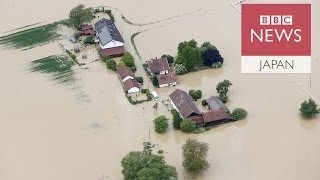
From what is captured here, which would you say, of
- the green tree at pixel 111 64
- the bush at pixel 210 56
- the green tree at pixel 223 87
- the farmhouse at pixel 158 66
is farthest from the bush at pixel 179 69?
the green tree at pixel 111 64

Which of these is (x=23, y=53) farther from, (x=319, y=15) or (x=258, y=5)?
(x=319, y=15)

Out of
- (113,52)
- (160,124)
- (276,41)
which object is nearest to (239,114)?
(160,124)

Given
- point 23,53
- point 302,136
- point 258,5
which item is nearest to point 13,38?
point 23,53

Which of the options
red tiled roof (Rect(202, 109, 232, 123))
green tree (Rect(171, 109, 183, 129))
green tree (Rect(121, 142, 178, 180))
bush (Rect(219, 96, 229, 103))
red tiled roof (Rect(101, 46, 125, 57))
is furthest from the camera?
red tiled roof (Rect(101, 46, 125, 57))

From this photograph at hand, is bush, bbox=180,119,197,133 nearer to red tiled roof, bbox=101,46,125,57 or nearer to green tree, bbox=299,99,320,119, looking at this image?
green tree, bbox=299,99,320,119

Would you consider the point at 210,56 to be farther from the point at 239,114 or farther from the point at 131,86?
the point at 239,114

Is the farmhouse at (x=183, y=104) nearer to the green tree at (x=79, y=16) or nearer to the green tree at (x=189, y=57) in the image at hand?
the green tree at (x=189, y=57)

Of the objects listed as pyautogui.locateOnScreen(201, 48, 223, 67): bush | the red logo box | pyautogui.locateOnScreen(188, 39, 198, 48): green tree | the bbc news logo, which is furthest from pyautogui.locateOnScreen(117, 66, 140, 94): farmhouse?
the red logo box
